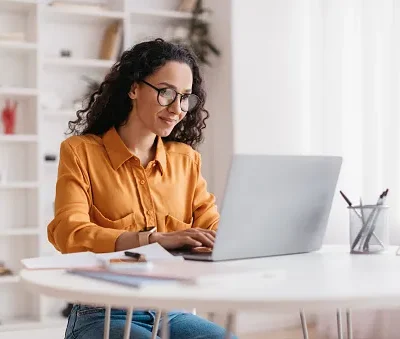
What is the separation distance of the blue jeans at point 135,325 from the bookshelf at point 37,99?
2474 millimetres

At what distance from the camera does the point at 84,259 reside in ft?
4.71

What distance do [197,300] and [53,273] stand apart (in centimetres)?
38

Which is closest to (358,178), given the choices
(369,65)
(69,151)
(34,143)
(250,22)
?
(369,65)

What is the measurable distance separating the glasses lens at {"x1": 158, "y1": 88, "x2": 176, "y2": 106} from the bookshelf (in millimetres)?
2341

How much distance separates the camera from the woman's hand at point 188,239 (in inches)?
62.2

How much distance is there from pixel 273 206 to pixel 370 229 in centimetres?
28

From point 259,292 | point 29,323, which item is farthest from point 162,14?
point 259,292

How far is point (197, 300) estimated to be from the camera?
1.04 metres

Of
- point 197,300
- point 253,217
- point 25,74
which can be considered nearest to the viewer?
point 197,300

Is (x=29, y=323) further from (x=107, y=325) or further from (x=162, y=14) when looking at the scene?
(x=107, y=325)

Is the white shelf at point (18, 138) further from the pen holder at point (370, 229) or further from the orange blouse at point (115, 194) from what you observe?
the pen holder at point (370, 229)

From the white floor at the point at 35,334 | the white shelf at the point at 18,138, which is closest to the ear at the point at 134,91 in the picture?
the white floor at the point at 35,334

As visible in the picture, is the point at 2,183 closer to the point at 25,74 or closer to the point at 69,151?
the point at 25,74

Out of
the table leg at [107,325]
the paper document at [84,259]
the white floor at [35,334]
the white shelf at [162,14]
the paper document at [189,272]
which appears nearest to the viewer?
the paper document at [189,272]
